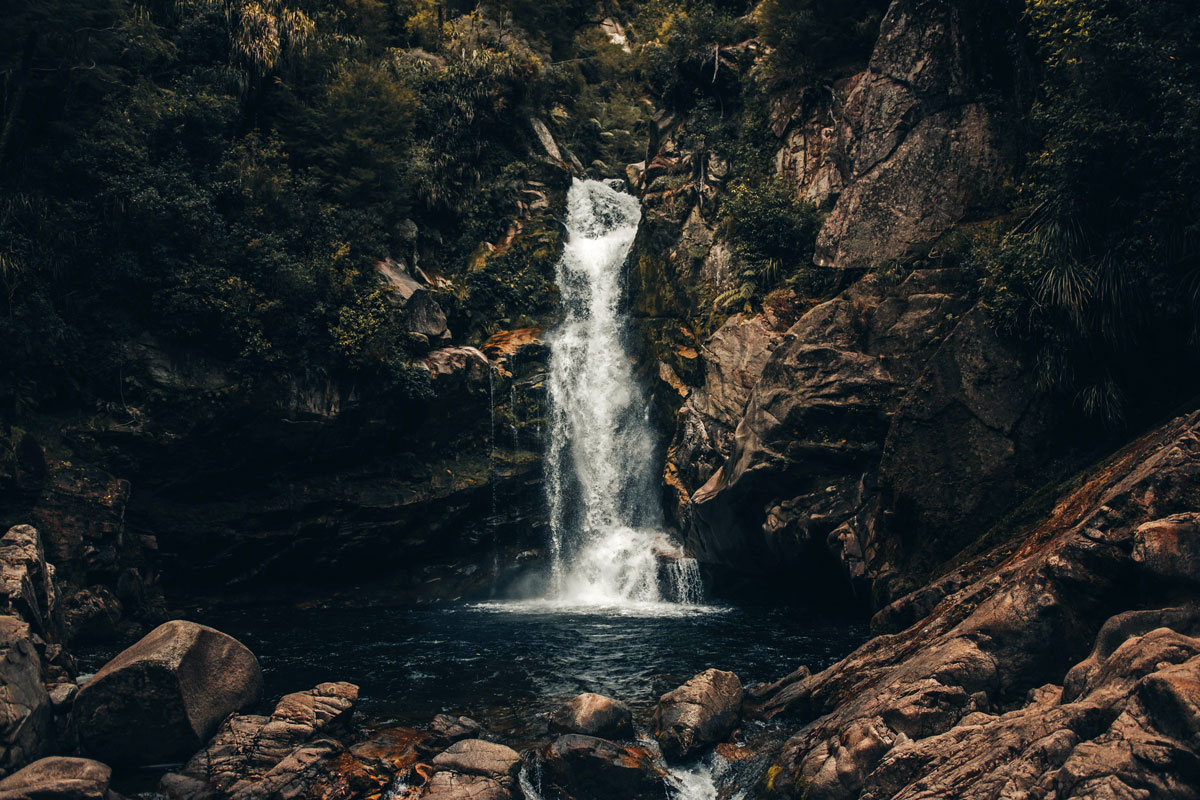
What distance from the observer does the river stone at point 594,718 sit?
11375 mm

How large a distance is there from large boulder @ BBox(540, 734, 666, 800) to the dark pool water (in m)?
1.77

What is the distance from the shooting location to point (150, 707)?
35.0ft

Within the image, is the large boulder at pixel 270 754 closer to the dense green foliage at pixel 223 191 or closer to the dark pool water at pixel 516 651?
the dark pool water at pixel 516 651

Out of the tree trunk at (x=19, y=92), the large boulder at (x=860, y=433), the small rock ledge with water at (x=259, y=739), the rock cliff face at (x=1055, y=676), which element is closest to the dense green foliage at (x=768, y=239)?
the large boulder at (x=860, y=433)

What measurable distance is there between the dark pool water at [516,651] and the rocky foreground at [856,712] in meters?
1.64

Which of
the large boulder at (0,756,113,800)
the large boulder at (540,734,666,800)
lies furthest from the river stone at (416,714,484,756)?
the large boulder at (0,756,113,800)

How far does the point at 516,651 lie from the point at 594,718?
6.09 meters

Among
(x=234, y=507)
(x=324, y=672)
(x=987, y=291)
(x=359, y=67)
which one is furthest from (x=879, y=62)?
(x=234, y=507)

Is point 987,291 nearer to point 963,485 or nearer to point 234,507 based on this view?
point 963,485

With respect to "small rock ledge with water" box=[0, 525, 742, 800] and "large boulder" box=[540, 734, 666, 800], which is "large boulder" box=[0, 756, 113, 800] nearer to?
"small rock ledge with water" box=[0, 525, 742, 800]

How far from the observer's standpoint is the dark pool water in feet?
45.2

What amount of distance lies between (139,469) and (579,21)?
41.8 metres

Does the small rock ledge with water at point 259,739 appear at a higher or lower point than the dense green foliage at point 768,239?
lower

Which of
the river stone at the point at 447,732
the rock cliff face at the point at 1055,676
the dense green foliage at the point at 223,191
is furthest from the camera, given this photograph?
the dense green foliage at the point at 223,191
